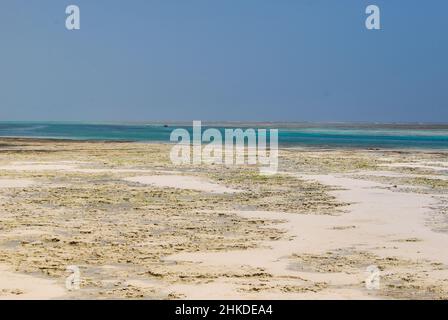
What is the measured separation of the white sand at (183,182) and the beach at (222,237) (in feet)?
0.13

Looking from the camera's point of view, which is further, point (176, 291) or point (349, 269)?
point (349, 269)

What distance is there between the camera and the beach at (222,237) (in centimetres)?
912

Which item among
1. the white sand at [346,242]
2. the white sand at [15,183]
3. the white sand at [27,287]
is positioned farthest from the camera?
the white sand at [15,183]

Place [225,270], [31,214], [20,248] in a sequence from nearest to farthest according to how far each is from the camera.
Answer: [225,270] < [20,248] < [31,214]

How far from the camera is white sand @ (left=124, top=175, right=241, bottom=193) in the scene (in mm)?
21375

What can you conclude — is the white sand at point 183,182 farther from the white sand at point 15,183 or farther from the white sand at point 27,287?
the white sand at point 27,287

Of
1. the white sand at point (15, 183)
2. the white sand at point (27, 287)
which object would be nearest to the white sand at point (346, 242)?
the white sand at point (27, 287)

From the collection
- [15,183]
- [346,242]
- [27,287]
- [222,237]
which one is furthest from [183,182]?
[27,287]

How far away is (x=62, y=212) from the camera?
626 inches

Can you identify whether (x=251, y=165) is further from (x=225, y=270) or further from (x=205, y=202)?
(x=225, y=270)

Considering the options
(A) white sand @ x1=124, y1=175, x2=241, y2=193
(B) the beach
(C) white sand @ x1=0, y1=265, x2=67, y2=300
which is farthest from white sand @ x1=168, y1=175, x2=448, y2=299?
(A) white sand @ x1=124, y1=175, x2=241, y2=193

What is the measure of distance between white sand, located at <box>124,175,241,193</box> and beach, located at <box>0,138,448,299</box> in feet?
0.13
